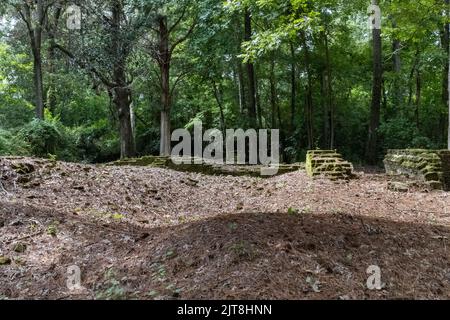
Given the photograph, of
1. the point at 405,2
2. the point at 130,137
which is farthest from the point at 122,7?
the point at 405,2

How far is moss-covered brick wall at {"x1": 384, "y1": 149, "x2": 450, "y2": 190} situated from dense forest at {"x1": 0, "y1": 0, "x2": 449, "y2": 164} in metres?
4.81

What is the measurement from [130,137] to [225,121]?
15.3 feet

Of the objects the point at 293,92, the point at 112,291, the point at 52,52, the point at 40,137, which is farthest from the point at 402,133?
the point at 52,52

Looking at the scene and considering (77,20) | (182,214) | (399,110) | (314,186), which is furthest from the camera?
(399,110)

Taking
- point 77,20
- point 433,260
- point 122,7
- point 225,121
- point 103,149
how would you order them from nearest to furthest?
point 433,260
point 77,20
point 122,7
point 225,121
point 103,149

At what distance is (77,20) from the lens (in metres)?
13.4

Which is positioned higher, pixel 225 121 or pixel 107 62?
pixel 107 62

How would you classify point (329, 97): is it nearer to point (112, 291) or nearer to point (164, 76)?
point (164, 76)

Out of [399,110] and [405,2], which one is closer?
[405,2]

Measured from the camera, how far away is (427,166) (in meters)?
8.05

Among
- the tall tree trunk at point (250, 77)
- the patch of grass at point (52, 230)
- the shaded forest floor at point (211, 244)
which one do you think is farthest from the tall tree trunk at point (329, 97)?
the patch of grass at point (52, 230)

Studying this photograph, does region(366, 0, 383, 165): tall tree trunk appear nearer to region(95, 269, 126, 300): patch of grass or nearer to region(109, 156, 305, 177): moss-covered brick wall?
region(109, 156, 305, 177): moss-covered brick wall

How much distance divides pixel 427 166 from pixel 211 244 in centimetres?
616

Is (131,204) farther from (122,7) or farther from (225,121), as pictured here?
(225,121)
